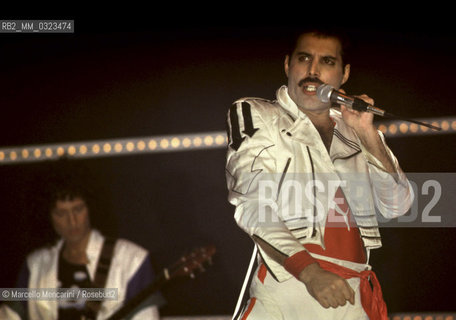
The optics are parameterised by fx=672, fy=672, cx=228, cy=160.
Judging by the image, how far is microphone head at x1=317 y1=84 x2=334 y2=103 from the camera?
1.94 m

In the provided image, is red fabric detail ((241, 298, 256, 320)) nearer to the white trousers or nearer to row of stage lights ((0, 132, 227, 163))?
the white trousers

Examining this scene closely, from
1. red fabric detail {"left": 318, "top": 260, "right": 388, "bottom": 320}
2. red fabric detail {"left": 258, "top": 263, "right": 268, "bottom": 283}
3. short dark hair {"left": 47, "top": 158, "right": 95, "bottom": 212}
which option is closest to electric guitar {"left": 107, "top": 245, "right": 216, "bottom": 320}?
short dark hair {"left": 47, "top": 158, "right": 95, "bottom": 212}

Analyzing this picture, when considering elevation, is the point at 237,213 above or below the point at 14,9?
below

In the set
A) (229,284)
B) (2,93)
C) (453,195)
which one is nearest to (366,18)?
(453,195)

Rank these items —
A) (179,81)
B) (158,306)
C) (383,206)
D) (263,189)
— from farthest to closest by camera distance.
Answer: (179,81) < (158,306) < (383,206) < (263,189)

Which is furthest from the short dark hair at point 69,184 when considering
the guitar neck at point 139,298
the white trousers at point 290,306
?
the white trousers at point 290,306

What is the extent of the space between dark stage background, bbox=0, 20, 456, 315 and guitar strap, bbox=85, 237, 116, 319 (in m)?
0.13

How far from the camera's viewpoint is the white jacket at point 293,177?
1801 mm

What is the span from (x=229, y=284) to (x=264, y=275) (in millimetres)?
1033

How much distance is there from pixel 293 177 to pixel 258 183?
0.13m

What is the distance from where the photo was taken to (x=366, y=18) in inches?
111

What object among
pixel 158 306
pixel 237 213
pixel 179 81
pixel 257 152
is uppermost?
pixel 179 81

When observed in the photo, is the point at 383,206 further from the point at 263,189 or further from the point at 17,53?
the point at 17,53

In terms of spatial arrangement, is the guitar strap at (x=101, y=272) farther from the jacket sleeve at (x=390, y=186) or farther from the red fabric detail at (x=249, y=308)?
the jacket sleeve at (x=390, y=186)
